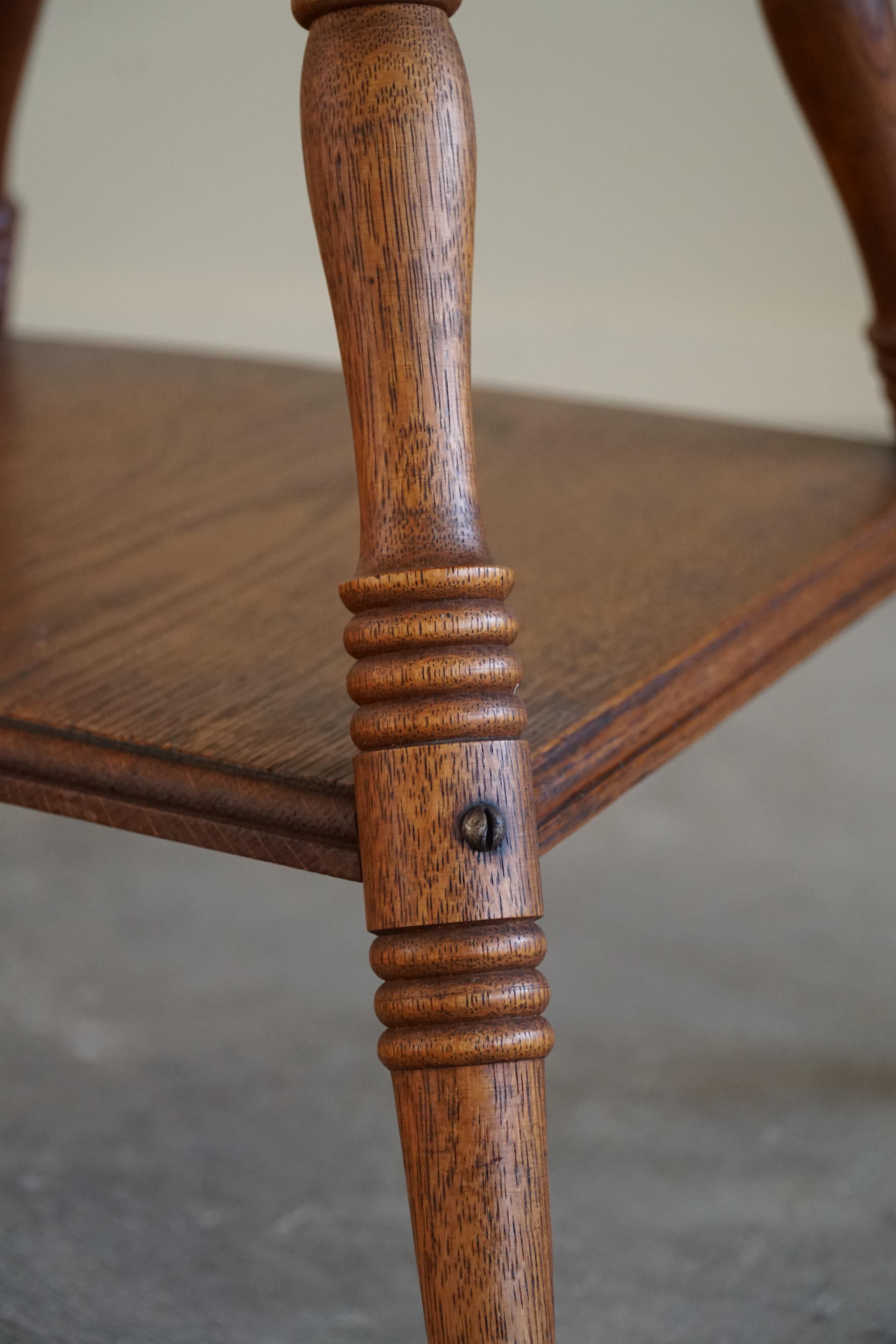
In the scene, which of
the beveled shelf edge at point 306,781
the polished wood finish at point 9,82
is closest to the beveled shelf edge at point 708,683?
the beveled shelf edge at point 306,781

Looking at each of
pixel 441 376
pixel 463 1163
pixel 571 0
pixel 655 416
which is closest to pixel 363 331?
pixel 441 376

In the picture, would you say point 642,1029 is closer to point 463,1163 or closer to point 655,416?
point 655,416

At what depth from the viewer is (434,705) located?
25 centimetres

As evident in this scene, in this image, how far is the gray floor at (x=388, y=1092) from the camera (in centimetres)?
46

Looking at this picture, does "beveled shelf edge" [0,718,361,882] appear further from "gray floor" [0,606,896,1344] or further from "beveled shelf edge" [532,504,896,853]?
"gray floor" [0,606,896,1344]

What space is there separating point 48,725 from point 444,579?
0.11 meters

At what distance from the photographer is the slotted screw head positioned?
0.84 ft

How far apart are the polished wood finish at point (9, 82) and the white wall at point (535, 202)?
2.77 feet

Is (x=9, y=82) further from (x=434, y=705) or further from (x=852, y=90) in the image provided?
(x=434, y=705)

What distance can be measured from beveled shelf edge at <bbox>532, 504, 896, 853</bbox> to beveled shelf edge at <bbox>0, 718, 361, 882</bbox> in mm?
39

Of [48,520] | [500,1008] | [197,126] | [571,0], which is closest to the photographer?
[500,1008]

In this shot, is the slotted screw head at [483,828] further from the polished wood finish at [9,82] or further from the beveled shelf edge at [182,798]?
the polished wood finish at [9,82]

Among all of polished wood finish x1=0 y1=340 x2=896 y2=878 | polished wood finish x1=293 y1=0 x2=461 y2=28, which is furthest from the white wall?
polished wood finish x1=293 y1=0 x2=461 y2=28

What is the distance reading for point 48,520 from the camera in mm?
441
